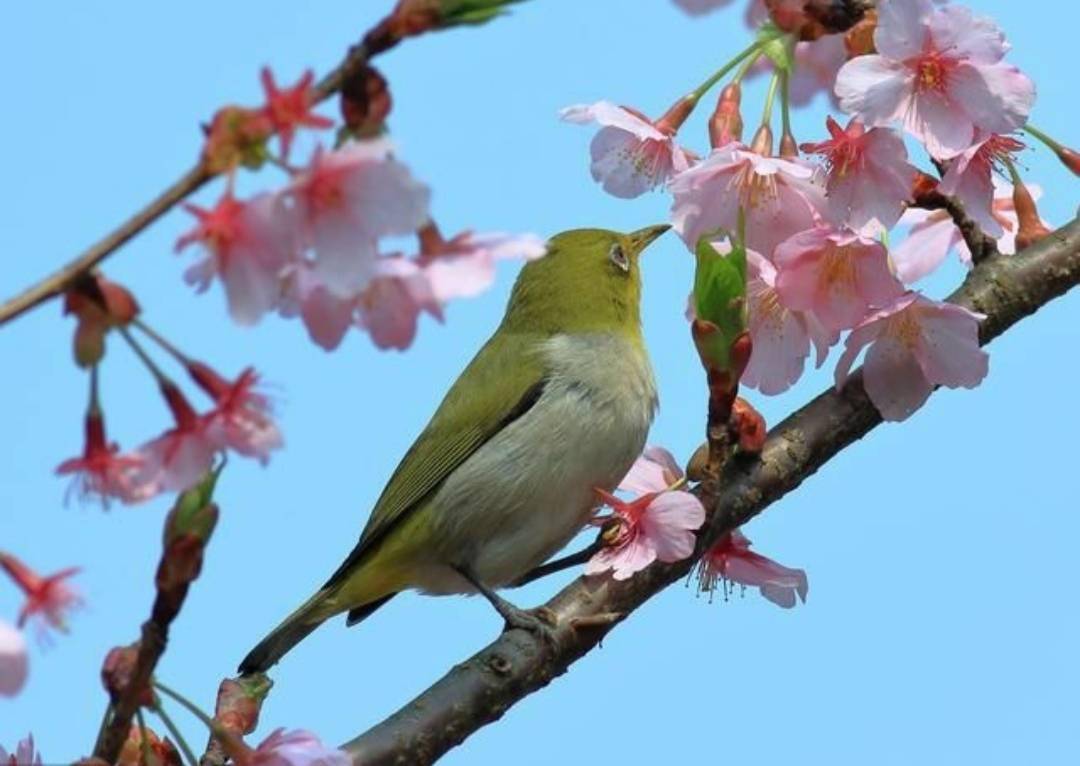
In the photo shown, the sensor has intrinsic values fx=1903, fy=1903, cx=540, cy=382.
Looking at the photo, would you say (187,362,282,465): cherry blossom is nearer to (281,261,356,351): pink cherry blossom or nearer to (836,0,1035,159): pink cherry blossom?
(281,261,356,351): pink cherry blossom

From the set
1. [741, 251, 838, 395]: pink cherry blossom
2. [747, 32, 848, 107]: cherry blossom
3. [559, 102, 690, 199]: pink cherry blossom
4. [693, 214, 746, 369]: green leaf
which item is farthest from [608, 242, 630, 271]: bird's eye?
[693, 214, 746, 369]: green leaf

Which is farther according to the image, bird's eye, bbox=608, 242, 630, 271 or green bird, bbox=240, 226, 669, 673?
bird's eye, bbox=608, 242, 630, 271

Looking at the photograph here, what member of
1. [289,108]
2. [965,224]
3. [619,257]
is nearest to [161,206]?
[289,108]

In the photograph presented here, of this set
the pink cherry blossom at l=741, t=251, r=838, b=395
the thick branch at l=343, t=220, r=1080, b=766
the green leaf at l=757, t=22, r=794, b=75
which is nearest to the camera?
the thick branch at l=343, t=220, r=1080, b=766

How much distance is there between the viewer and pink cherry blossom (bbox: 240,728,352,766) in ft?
10.3

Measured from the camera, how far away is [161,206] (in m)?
2.21

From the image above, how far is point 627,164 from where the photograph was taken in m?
4.62

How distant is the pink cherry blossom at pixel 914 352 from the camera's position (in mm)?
4234

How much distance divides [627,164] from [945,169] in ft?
2.49

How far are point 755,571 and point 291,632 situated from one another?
5.76 feet

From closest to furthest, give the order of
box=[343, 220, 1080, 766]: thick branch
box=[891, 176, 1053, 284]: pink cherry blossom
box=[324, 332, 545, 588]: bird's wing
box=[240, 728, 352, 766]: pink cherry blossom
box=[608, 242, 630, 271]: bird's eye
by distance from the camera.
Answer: box=[240, 728, 352, 766]: pink cherry blossom, box=[343, 220, 1080, 766]: thick branch, box=[891, 176, 1053, 284]: pink cherry blossom, box=[324, 332, 545, 588]: bird's wing, box=[608, 242, 630, 271]: bird's eye

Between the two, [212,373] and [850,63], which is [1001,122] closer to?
[850,63]

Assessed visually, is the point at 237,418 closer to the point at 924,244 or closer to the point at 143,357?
the point at 143,357

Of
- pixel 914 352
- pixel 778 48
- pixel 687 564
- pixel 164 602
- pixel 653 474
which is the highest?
pixel 778 48
